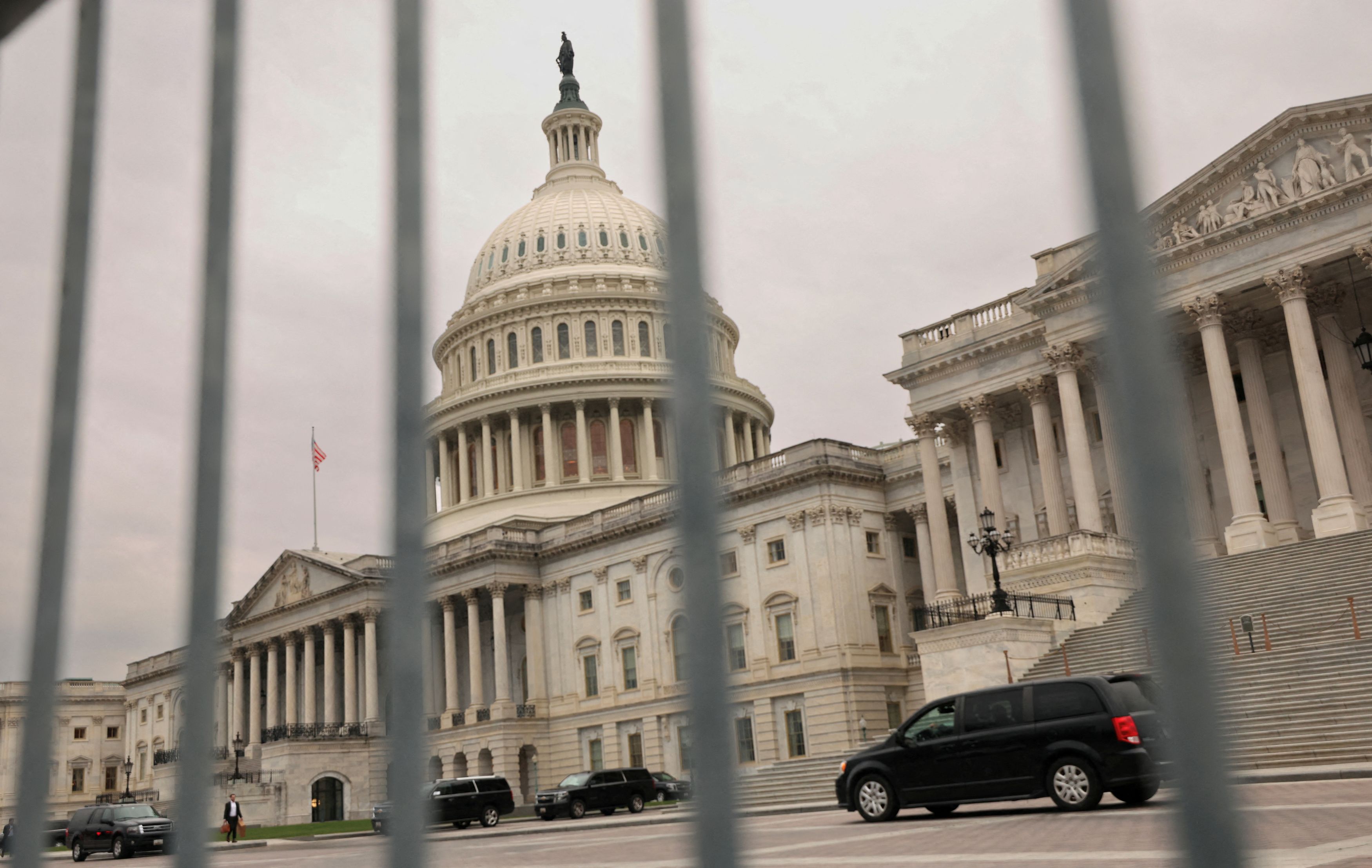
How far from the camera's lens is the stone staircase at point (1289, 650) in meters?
24.1

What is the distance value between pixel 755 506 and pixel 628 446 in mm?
29584

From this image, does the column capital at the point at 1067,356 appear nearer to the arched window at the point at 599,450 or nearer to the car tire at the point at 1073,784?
the car tire at the point at 1073,784

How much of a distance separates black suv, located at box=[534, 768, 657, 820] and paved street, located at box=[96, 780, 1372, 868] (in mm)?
14596

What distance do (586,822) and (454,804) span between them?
6.31 meters

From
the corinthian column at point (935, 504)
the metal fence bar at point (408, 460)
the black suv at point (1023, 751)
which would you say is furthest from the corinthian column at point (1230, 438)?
the metal fence bar at point (408, 460)

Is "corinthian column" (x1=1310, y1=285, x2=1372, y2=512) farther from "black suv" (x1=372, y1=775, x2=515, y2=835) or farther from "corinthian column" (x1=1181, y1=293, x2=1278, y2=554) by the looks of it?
"black suv" (x1=372, y1=775, x2=515, y2=835)

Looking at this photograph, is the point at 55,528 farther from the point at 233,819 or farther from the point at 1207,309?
the point at 233,819

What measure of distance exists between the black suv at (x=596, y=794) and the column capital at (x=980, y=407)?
62.1 ft

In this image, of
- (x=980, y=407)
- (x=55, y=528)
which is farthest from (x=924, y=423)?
(x=55, y=528)

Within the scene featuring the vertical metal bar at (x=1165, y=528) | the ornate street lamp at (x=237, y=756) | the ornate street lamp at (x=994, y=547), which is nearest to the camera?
the vertical metal bar at (x=1165, y=528)

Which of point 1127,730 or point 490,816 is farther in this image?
point 490,816

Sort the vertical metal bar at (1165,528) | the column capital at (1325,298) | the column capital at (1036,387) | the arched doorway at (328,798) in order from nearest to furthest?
the vertical metal bar at (1165,528), the column capital at (1325,298), the column capital at (1036,387), the arched doorway at (328,798)

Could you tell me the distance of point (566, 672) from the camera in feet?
226

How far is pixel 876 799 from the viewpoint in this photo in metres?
20.5
